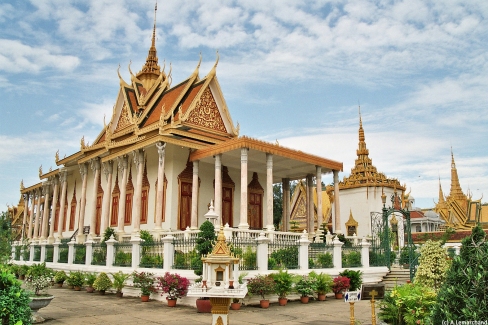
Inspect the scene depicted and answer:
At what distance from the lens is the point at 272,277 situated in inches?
429

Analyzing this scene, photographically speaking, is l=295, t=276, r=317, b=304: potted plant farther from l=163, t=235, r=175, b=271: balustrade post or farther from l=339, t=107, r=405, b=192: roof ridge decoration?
l=339, t=107, r=405, b=192: roof ridge decoration

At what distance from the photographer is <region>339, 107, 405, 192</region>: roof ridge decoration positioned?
94.6 feet

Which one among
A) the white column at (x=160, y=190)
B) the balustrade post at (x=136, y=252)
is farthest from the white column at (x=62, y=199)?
the balustrade post at (x=136, y=252)

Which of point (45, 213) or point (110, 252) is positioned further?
point (45, 213)

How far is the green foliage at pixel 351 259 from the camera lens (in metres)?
14.2

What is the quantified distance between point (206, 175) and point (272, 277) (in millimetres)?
8824

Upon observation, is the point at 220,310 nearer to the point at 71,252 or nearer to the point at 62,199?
the point at 71,252

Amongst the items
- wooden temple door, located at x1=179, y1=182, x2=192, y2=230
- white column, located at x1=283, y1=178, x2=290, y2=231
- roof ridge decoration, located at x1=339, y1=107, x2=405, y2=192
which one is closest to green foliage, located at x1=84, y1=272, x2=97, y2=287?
wooden temple door, located at x1=179, y1=182, x2=192, y2=230

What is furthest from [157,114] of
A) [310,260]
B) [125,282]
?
[310,260]

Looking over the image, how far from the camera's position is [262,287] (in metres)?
10.5

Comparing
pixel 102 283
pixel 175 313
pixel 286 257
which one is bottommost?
pixel 175 313

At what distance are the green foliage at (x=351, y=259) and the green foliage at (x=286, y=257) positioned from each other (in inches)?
95.3

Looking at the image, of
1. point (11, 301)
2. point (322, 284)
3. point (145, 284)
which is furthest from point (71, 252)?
point (11, 301)

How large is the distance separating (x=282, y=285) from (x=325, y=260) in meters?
2.88
